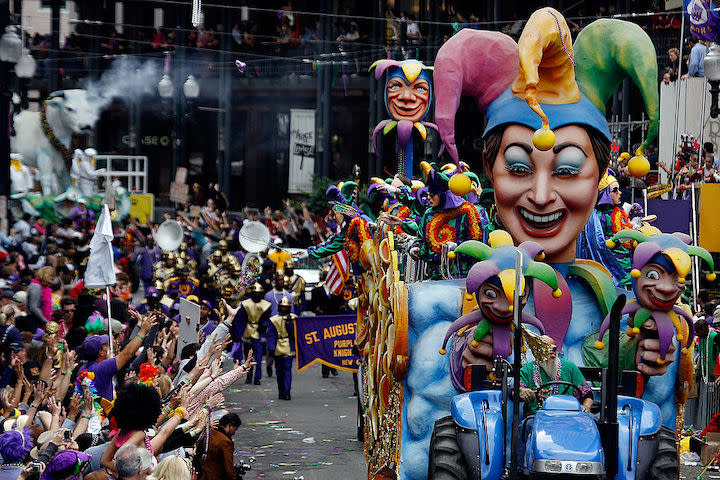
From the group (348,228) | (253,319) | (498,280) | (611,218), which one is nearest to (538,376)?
(498,280)

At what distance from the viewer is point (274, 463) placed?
13.2m

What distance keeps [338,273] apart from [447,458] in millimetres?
9841

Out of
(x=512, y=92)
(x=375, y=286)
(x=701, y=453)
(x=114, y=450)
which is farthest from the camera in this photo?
(x=701, y=453)

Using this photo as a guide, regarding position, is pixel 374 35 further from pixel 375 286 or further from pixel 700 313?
pixel 375 286

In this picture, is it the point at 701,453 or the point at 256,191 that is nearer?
the point at 701,453

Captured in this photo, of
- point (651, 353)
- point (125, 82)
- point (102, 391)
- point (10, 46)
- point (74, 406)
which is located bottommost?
point (102, 391)

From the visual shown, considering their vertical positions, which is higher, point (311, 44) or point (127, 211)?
point (311, 44)

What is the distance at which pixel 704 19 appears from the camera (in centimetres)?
1823

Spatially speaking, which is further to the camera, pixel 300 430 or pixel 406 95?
pixel 300 430

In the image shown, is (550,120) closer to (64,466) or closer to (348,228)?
(64,466)

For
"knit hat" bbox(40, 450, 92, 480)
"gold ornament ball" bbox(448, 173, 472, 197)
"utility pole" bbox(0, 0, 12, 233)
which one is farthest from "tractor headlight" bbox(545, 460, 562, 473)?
"utility pole" bbox(0, 0, 12, 233)

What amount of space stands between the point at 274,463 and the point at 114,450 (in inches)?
257

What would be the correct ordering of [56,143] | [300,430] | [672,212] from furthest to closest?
[56,143] → [672,212] → [300,430]

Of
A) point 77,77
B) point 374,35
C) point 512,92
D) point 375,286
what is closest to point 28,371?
point 375,286
